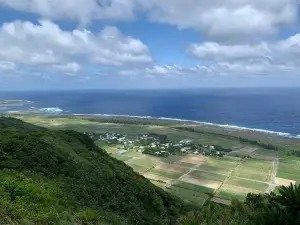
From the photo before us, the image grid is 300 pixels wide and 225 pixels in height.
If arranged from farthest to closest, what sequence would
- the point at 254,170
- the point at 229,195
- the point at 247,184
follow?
the point at 254,170, the point at 247,184, the point at 229,195

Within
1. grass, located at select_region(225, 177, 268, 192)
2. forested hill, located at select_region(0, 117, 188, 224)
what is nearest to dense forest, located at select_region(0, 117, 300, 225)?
forested hill, located at select_region(0, 117, 188, 224)

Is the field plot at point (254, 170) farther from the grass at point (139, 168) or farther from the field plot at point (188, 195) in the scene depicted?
the grass at point (139, 168)

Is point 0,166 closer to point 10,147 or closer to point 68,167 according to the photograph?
point 10,147

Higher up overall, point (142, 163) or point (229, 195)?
point (142, 163)

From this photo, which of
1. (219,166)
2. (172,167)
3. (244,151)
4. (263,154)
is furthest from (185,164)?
(263,154)

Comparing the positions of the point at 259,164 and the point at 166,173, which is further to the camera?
the point at 259,164

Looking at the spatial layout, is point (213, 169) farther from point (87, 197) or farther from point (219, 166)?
point (87, 197)

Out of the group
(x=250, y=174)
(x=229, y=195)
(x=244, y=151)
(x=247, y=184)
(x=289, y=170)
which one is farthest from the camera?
(x=244, y=151)
